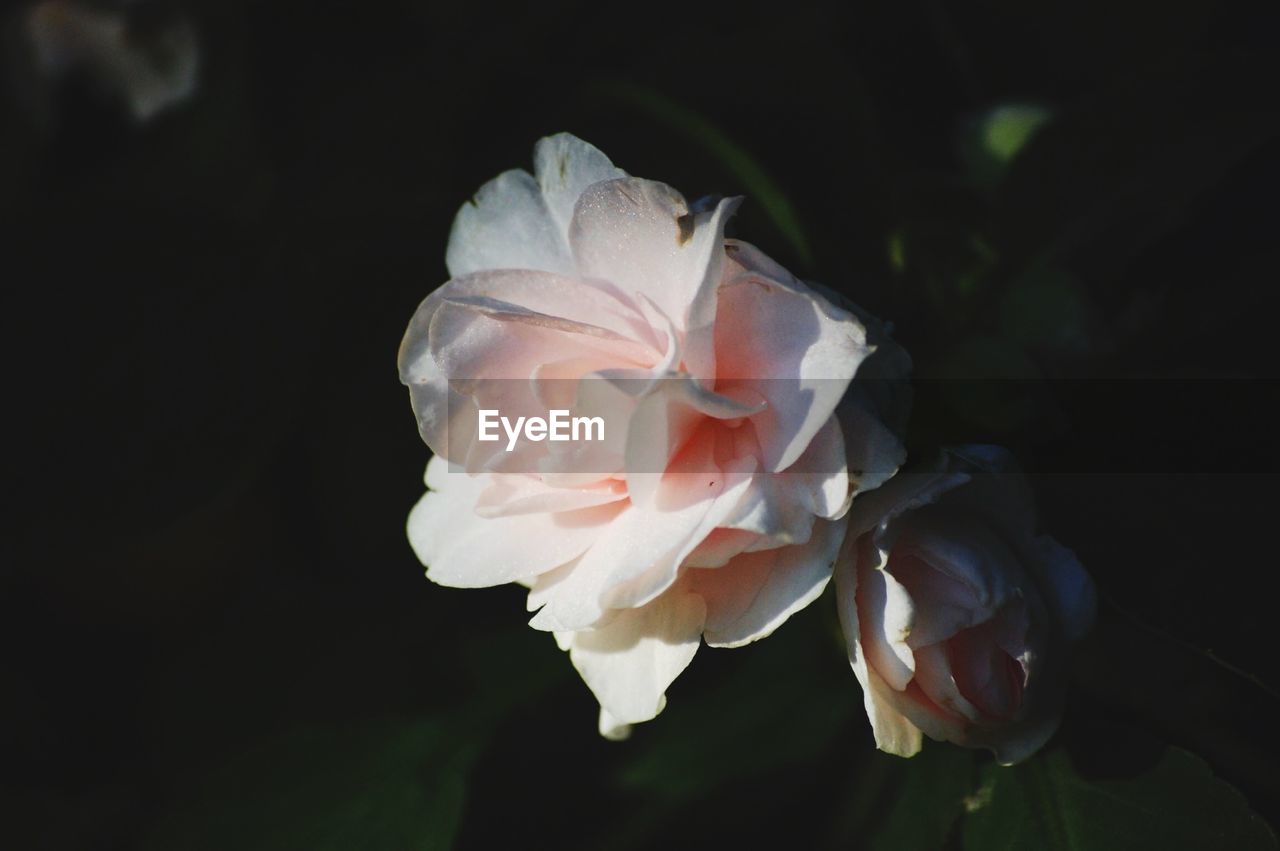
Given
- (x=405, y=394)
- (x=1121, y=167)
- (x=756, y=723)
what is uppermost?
(x=1121, y=167)

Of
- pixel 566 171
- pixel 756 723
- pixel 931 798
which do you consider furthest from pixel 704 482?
pixel 756 723

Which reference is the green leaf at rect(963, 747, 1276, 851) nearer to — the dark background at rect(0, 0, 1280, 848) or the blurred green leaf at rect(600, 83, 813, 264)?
the dark background at rect(0, 0, 1280, 848)

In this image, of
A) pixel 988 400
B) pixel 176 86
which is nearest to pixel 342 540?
pixel 176 86

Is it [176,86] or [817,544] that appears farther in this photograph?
[176,86]

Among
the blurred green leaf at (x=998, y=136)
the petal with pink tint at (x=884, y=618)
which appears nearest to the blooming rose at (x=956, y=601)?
the petal with pink tint at (x=884, y=618)

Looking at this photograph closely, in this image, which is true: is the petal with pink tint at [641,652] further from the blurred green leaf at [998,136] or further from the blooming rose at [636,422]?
the blurred green leaf at [998,136]

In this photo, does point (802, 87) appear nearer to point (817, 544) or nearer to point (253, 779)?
point (817, 544)

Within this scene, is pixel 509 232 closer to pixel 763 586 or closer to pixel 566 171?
pixel 566 171
